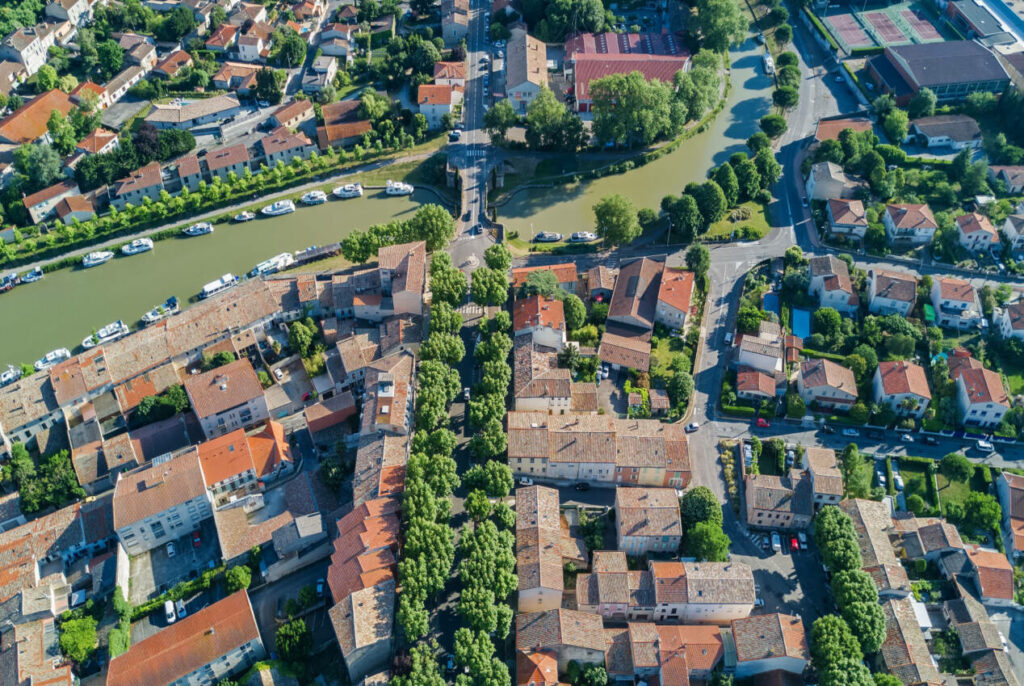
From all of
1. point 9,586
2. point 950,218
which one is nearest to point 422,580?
point 9,586

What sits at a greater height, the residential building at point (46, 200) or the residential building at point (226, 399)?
the residential building at point (46, 200)

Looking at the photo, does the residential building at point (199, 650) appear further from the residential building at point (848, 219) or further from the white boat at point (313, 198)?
the residential building at point (848, 219)

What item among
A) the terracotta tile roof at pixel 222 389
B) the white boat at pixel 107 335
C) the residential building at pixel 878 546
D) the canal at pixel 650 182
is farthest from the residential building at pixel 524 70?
the residential building at pixel 878 546

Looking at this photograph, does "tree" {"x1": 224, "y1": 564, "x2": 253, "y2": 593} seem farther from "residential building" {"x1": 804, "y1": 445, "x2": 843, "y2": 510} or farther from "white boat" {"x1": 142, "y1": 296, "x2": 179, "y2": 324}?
"residential building" {"x1": 804, "y1": 445, "x2": 843, "y2": 510}

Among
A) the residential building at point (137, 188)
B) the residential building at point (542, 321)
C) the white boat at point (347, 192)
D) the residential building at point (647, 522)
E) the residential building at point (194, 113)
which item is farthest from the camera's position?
the residential building at point (194, 113)

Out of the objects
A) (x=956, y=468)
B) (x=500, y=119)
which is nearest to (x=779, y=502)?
(x=956, y=468)

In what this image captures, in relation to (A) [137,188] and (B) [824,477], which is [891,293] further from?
(A) [137,188]
